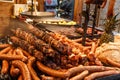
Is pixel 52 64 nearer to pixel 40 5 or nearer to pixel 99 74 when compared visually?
pixel 99 74

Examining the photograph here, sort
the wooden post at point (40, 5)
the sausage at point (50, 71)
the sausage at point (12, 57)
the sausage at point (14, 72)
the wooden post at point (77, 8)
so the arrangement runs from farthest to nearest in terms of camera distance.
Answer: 1. the wooden post at point (77, 8)
2. the wooden post at point (40, 5)
3. the sausage at point (12, 57)
4. the sausage at point (14, 72)
5. the sausage at point (50, 71)

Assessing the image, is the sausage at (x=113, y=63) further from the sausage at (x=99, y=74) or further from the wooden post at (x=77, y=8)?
the wooden post at (x=77, y=8)

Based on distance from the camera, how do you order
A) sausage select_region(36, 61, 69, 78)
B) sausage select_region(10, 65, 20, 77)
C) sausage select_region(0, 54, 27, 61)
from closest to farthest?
sausage select_region(36, 61, 69, 78), sausage select_region(10, 65, 20, 77), sausage select_region(0, 54, 27, 61)

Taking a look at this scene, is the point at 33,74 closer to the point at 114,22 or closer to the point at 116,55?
the point at 116,55

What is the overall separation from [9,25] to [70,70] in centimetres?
208

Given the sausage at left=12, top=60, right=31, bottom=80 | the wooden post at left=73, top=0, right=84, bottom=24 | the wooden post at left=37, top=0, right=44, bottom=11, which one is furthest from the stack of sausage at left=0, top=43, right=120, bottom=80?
the wooden post at left=73, top=0, right=84, bottom=24

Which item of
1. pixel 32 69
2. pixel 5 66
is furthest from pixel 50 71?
pixel 5 66

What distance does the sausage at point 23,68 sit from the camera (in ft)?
5.18

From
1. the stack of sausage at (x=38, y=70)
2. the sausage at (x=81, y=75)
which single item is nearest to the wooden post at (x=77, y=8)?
the stack of sausage at (x=38, y=70)

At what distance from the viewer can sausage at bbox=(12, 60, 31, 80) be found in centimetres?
158

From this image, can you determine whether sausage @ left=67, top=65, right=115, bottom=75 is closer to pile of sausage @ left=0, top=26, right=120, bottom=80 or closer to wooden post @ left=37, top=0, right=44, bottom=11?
pile of sausage @ left=0, top=26, right=120, bottom=80

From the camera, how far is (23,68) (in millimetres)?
1673

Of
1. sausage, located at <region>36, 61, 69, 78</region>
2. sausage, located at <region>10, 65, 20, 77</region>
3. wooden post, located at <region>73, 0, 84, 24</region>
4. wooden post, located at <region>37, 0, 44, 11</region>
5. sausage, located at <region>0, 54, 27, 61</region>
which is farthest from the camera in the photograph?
wooden post, located at <region>73, 0, 84, 24</region>

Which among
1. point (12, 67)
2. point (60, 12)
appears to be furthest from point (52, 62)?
point (60, 12)
